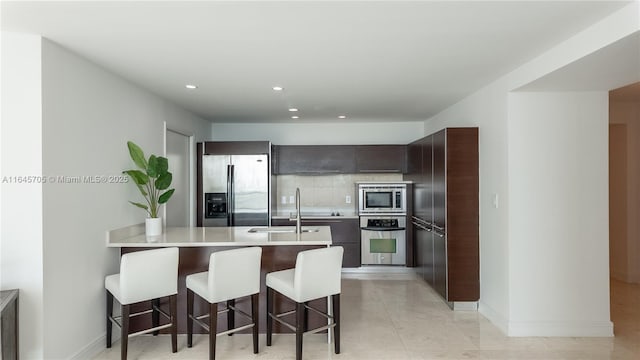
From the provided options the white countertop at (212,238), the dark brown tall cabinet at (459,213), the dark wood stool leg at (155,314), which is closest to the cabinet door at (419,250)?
the dark brown tall cabinet at (459,213)

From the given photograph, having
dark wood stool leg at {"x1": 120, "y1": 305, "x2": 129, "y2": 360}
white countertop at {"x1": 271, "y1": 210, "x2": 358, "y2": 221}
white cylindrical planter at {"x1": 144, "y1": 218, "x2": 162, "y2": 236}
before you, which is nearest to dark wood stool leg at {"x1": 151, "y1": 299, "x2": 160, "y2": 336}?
dark wood stool leg at {"x1": 120, "y1": 305, "x2": 129, "y2": 360}

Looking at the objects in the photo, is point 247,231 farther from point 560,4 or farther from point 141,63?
point 560,4

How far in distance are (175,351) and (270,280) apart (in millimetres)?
971

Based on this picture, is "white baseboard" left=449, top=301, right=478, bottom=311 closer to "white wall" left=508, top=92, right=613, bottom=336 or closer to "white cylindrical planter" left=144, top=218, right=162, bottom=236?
"white wall" left=508, top=92, right=613, bottom=336

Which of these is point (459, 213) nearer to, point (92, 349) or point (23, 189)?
point (92, 349)

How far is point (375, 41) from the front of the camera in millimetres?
2572

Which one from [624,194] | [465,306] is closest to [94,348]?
[465,306]

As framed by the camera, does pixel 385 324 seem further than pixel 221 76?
Yes

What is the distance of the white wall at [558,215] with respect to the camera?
3.44 metres

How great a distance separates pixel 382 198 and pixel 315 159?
47.6 inches

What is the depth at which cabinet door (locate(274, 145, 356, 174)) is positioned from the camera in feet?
19.6

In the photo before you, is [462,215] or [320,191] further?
[320,191]

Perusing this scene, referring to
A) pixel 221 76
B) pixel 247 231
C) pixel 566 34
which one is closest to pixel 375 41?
pixel 566 34

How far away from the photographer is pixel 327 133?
6.38 meters
